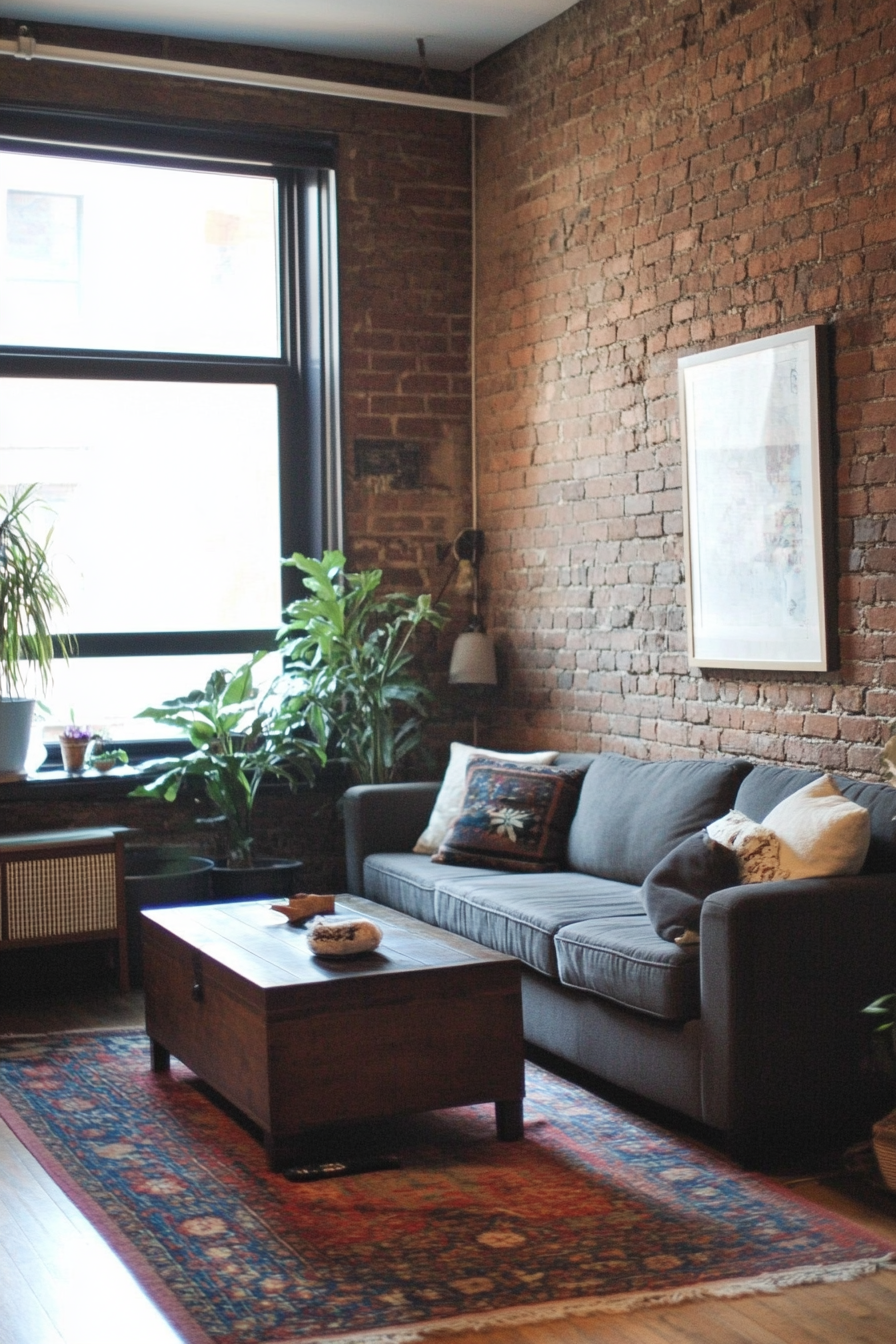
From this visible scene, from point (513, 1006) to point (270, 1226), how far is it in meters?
0.83

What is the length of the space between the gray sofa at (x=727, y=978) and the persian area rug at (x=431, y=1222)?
174mm

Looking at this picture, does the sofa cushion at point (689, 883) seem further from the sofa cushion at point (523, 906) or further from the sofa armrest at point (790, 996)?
the sofa cushion at point (523, 906)

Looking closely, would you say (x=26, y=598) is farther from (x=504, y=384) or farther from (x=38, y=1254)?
(x=38, y=1254)

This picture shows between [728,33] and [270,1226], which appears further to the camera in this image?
[728,33]

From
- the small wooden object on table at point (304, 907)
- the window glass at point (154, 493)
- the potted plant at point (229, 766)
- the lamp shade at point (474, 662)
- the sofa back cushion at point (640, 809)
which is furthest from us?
the lamp shade at point (474, 662)

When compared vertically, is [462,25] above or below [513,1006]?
above

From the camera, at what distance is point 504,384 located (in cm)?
642

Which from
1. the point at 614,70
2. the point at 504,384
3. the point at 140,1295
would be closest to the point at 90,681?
the point at 504,384

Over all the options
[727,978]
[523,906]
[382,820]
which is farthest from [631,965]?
[382,820]

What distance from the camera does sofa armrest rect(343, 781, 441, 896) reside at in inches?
225

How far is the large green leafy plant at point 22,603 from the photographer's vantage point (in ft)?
18.2

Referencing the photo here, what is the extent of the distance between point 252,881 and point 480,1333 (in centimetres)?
321

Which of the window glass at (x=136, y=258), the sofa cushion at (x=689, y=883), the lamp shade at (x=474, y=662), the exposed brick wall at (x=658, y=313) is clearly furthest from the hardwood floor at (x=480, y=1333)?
the window glass at (x=136, y=258)

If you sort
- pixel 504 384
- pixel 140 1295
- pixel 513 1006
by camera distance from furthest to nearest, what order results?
pixel 504 384 → pixel 513 1006 → pixel 140 1295
